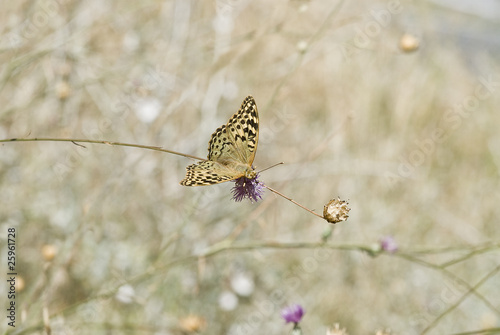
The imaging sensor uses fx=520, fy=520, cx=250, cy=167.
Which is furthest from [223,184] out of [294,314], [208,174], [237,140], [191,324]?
[208,174]

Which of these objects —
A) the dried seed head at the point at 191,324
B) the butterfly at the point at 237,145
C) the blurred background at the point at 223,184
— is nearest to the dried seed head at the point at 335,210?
the butterfly at the point at 237,145

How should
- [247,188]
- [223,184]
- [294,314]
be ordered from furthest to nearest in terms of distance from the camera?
[223,184] < [294,314] < [247,188]

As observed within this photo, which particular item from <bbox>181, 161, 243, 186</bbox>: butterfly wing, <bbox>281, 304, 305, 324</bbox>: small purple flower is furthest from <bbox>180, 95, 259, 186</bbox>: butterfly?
<bbox>281, 304, 305, 324</bbox>: small purple flower

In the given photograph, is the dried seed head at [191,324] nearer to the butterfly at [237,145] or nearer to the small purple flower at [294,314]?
the small purple flower at [294,314]

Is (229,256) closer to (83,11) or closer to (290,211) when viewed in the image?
(290,211)

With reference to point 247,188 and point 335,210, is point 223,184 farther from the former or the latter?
point 335,210

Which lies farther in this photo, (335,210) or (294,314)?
(294,314)

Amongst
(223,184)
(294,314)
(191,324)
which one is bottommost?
(191,324)
